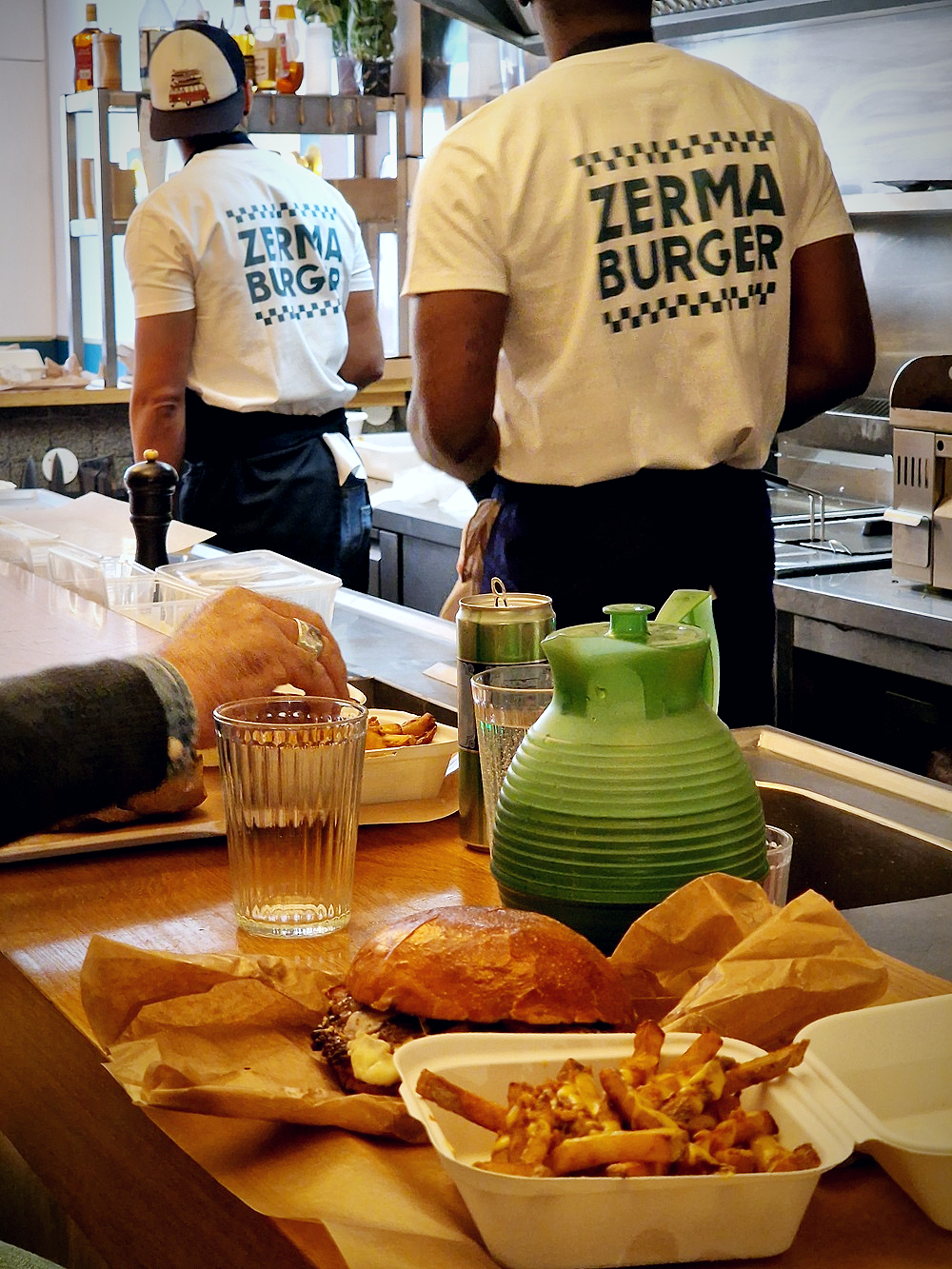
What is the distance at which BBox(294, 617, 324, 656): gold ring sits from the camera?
1.15 metres

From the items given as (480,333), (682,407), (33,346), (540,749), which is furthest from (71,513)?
(33,346)

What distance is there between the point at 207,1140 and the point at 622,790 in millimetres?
279

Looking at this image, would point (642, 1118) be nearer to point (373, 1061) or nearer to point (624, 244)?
point (373, 1061)

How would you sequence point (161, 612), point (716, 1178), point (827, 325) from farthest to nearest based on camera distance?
1. point (827, 325)
2. point (161, 612)
3. point (716, 1178)

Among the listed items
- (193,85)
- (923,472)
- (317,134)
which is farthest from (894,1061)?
(317,134)

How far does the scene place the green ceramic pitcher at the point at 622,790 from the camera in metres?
0.79

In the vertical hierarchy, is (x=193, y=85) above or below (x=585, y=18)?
Result: above

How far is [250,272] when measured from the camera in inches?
115

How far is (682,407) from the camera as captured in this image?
189 cm

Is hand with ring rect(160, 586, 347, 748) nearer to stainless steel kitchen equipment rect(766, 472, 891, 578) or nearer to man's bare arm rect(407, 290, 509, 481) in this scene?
man's bare arm rect(407, 290, 509, 481)

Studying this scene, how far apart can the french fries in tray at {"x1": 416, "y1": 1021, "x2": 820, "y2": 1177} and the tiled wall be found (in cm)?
342

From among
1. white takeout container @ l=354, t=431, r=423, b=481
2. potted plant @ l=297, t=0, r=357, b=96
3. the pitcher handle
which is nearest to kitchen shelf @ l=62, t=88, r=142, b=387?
potted plant @ l=297, t=0, r=357, b=96

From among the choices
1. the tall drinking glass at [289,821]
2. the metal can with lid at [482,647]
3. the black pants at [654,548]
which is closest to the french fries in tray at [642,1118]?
the tall drinking glass at [289,821]

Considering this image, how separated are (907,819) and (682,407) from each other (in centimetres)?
86
